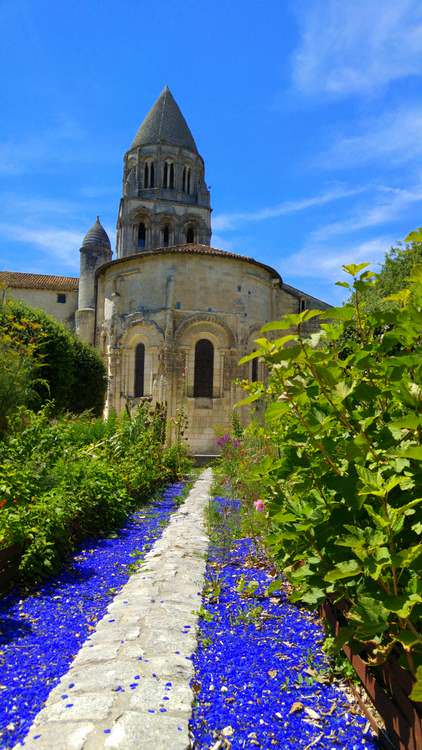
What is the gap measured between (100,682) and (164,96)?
37702mm

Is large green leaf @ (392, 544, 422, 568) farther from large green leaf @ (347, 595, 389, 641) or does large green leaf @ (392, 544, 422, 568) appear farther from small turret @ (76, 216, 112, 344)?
small turret @ (76, 216, 112, 344)

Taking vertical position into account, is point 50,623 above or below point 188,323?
below

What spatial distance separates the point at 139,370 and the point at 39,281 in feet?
53.4

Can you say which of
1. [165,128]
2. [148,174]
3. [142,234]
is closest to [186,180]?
[148,174]

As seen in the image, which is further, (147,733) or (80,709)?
(80,709)

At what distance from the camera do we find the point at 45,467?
5.25 metres

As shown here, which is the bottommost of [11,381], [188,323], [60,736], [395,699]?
[60,736]

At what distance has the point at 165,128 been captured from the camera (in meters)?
32.3

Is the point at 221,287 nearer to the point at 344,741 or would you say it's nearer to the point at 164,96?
the point at 344,741

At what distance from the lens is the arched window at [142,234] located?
1252 inches

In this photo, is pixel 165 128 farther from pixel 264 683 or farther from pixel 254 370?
pixel 264 683

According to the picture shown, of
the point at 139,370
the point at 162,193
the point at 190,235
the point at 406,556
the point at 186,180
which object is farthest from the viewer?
the point at 186,180

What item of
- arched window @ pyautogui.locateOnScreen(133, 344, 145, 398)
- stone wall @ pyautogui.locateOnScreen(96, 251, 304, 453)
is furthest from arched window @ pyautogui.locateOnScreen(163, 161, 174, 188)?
arched window @ pyautogui.locateOnScreen(133, 344, 145, 398)

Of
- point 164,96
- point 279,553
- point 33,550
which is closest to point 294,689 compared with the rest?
point 279,553
